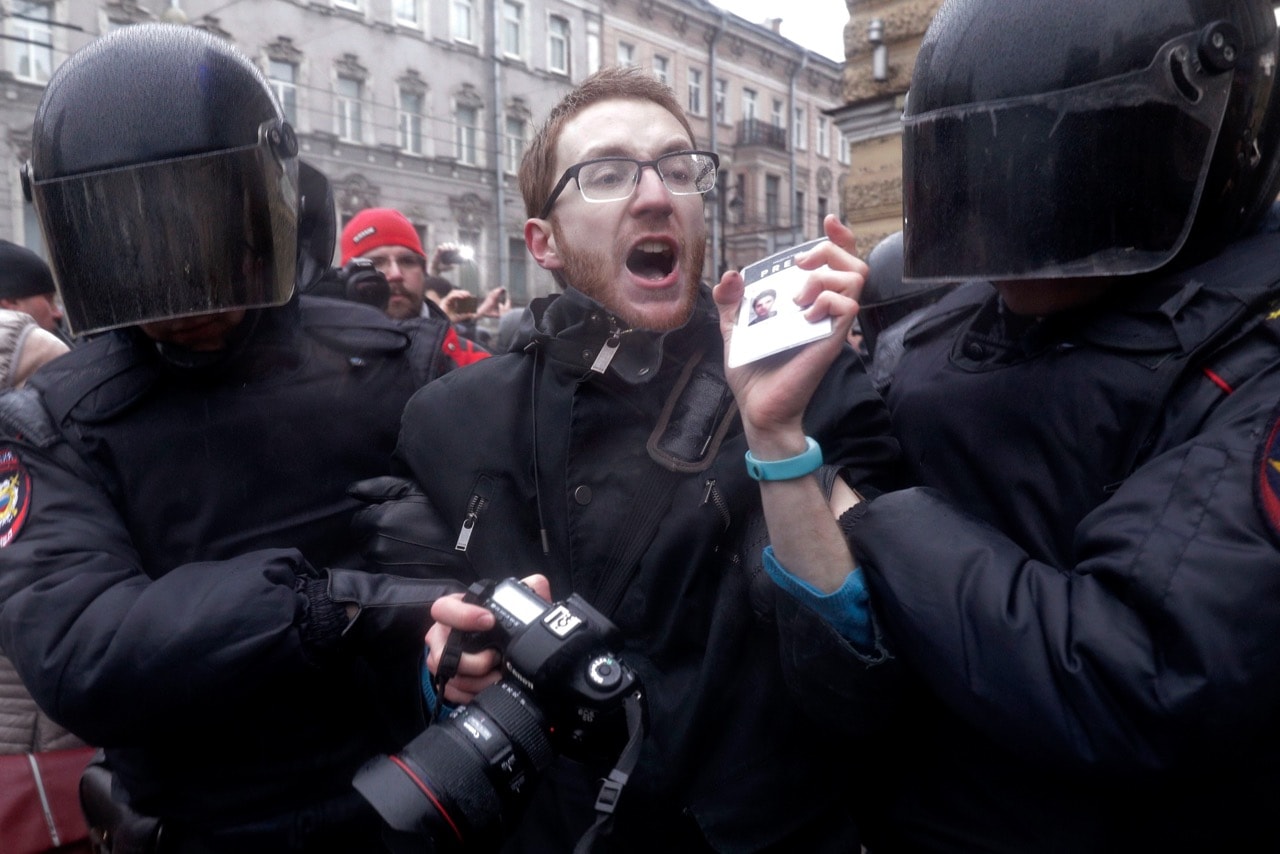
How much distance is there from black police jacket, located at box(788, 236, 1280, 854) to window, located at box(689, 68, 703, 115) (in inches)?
1030

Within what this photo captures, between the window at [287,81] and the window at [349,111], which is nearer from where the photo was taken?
the window at [287,81]

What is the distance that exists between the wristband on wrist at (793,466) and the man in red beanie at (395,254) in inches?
117

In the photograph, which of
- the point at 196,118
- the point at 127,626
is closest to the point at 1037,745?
the point at 127,626

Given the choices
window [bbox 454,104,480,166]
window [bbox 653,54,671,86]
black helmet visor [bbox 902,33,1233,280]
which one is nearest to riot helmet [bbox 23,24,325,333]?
black helmet visor [bbox 902,33,1233,280]

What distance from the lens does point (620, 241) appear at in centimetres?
169

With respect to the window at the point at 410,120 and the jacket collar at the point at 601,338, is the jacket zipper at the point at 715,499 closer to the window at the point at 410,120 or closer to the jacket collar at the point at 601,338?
the jacket collar at the point at 601,338

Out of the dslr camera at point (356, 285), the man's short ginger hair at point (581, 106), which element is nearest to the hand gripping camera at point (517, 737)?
the man's short ginger hair at point (581, 106)

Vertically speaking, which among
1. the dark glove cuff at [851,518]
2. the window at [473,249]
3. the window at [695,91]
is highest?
the window at [695,91]

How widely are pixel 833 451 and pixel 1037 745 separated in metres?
0.50

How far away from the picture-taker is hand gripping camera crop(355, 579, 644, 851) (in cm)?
117

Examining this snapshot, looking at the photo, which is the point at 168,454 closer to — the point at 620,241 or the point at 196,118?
Result: the point at 196,118

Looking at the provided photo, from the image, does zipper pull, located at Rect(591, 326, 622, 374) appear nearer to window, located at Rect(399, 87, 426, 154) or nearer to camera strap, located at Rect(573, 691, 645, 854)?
camera strap, located at Rect(573, 691, 645, 854)

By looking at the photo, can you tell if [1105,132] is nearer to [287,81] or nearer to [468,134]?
[287,81]

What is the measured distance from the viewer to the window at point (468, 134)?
21094 millimetres
